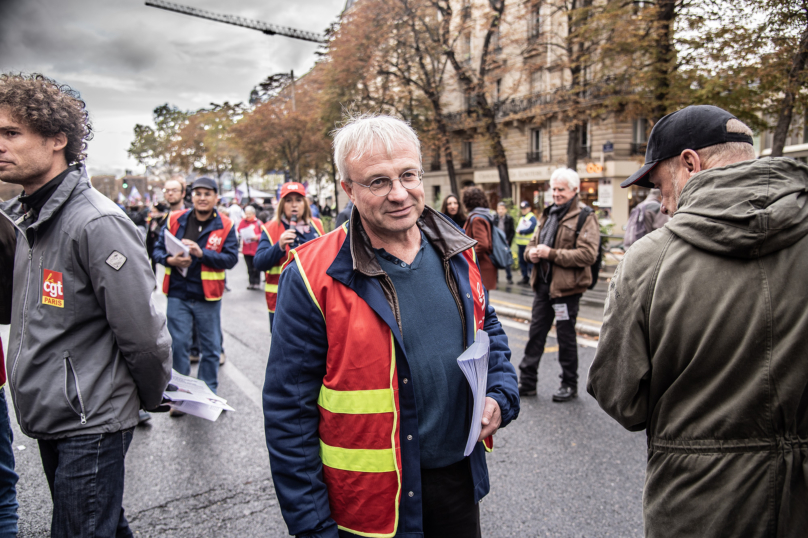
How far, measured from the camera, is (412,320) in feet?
5.67

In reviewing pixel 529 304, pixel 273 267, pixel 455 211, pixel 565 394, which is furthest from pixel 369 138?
pixel 529 304

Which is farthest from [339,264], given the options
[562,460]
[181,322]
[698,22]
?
[698,22]

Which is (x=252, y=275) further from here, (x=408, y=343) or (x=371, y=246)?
(x=408, y=343)

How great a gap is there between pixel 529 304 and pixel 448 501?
799 cm

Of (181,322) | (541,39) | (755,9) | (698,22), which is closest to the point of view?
(181,322)

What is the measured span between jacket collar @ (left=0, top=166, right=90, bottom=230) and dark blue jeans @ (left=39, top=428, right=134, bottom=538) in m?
0.84

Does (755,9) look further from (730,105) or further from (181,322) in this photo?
(181,322)

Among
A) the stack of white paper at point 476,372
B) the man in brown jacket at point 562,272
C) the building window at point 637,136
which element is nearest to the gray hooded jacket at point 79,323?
the stack of white paper at point 476,372

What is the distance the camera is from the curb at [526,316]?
7137 millimetres

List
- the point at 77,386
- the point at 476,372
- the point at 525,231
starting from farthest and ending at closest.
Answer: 1. the point at 525,231
2. the point at 77,386
3. the point at 476,372

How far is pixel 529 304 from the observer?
9508 millimetres

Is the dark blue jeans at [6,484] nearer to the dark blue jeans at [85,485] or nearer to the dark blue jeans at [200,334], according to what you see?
the dark blue jeans at [85,485]

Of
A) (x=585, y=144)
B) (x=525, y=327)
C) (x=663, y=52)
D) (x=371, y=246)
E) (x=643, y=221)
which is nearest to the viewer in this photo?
(x=371, y=246)

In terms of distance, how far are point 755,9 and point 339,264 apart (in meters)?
11.1
